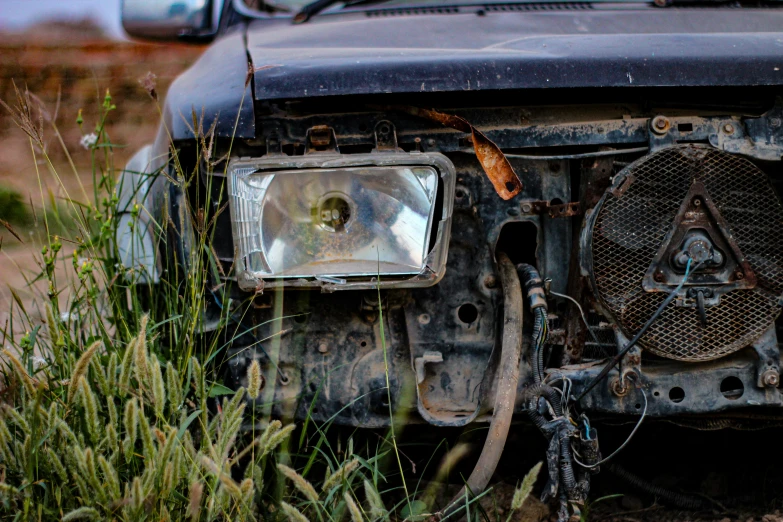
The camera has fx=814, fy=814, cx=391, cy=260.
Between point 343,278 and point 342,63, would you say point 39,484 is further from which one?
point 342,63

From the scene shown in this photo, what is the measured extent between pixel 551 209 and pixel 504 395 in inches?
17.3

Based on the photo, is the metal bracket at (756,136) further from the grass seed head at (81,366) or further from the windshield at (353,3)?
the grass seed head at (81,366)

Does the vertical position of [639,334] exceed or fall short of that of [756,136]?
it falls short

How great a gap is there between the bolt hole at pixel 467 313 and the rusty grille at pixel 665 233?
1.03 feet

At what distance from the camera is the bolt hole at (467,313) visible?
78.0 inches

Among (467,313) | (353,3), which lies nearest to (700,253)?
(467,313)

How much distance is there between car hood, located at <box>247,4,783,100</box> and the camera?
1712 millimetres

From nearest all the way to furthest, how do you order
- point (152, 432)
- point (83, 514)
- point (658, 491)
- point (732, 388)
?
1. point (83, 514)
2. point (152, 432)
3. point (732, 388)
4. point (658, 491)

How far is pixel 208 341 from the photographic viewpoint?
1.96 meters

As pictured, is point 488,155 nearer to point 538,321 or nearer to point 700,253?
point 538,321

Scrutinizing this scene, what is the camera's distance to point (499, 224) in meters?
1.91

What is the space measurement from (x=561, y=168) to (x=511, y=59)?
304 millimetres

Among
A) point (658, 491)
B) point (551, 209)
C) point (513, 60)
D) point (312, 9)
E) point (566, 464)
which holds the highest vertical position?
point (312, 9)

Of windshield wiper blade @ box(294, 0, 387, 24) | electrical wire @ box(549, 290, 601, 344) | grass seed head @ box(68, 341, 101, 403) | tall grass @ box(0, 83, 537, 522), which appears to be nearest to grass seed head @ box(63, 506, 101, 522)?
tall grass @ box(0, 83, 537, 522)
